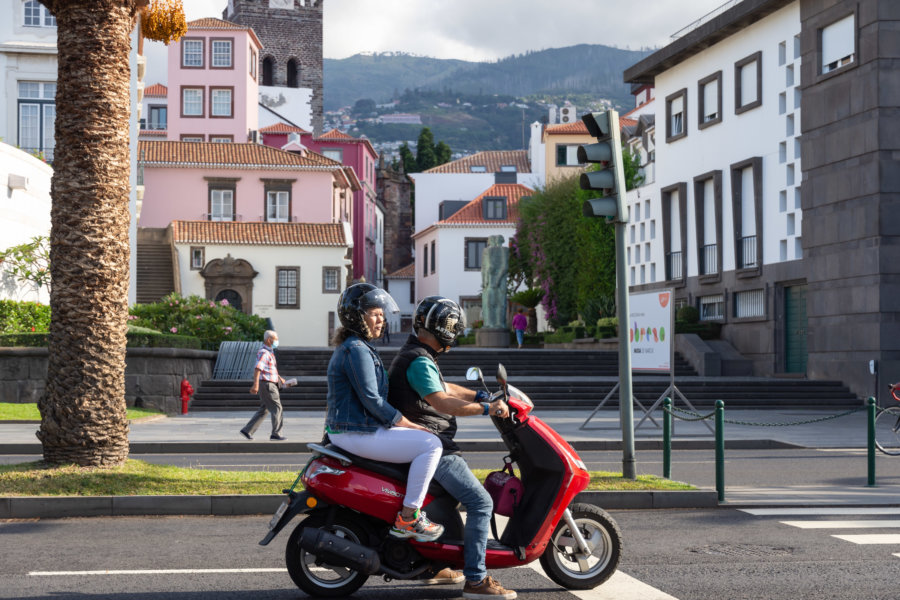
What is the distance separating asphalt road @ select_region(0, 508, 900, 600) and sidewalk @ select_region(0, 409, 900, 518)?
0.25 m

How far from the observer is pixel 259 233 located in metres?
53.8

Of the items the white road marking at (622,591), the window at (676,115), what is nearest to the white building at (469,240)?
the window at (676,115)

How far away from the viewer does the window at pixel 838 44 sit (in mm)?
30703

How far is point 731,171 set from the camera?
3819 centimetres

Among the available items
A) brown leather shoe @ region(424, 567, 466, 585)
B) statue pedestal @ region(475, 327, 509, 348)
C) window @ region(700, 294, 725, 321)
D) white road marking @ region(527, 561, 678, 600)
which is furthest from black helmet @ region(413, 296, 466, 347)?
statue pedestal @ region(475, 327, 509, 348)

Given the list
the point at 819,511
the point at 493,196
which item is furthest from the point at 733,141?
the point at 493,196

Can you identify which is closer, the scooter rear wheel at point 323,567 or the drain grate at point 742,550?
the scooter rear wheel at point 323,567

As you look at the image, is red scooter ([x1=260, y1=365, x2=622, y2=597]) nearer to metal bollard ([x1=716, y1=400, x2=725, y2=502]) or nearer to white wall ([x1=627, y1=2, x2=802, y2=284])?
metal bollard ([x1=716, y1=400, x2=725, y2=502])

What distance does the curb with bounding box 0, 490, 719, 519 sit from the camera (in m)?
10.2

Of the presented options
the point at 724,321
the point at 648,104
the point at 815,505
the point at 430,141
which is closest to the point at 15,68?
the point at 724,321

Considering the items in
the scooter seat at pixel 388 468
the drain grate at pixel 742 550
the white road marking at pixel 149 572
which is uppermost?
the scooter seat at pixel 388 468

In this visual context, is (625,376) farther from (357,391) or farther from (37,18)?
(37,18)

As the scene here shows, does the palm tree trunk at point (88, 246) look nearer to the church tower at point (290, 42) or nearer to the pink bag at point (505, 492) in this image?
the pink bag at point (505, 492)

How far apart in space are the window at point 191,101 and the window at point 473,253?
1870cm
